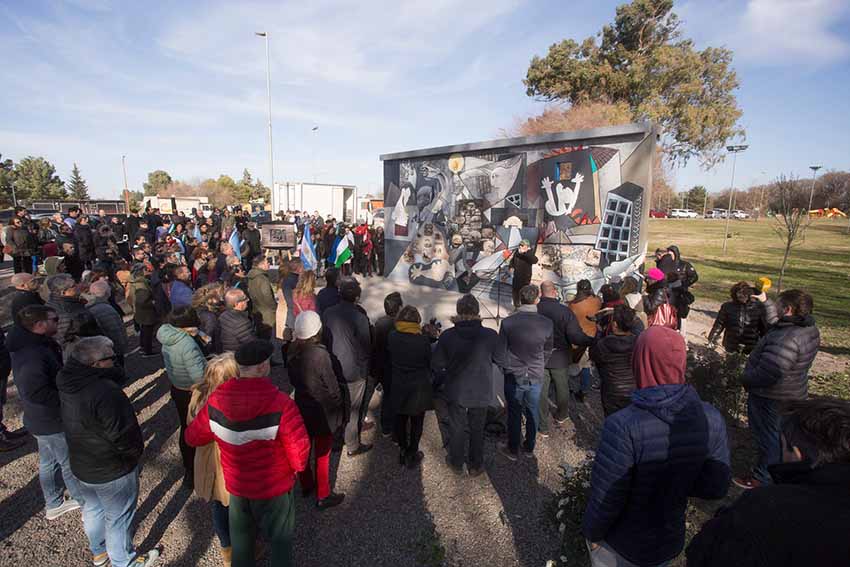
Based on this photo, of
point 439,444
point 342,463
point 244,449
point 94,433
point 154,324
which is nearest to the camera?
A: point 244,449

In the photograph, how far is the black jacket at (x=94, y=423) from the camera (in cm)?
280

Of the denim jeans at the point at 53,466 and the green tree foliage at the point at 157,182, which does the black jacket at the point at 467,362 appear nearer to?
the denim jeans at the point at 53,466

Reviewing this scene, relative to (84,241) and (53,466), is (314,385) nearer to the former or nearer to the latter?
(53,466)

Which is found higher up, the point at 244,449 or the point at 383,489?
the point at 244,449

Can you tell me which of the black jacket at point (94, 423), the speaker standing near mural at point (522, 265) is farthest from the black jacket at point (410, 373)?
the speaker standing near mural at point (522, 265)

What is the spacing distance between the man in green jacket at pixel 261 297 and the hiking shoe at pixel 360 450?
312 centimetres

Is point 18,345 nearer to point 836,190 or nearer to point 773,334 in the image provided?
point 773,334

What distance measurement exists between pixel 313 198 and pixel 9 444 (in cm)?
2419

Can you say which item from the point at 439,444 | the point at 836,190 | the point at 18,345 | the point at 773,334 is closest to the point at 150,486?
the point at 18,345

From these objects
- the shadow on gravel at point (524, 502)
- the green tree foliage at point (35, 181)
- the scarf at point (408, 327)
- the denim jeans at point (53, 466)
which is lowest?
the shadow on gravel at point (524, 502)

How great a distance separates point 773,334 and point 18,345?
Answer: 21.7ft

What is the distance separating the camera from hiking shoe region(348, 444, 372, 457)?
4.76 metres

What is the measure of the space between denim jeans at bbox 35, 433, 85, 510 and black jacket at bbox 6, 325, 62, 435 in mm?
122

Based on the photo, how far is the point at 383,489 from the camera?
423cm
